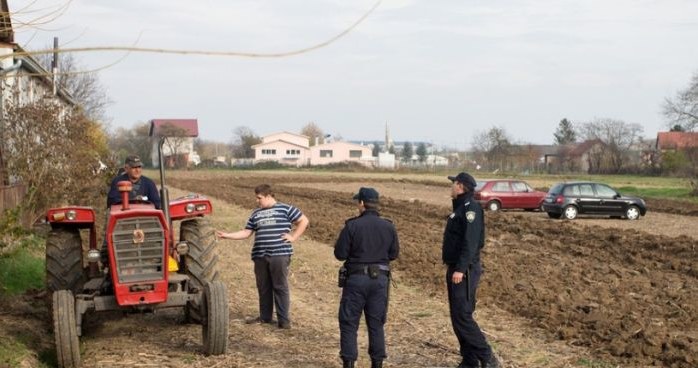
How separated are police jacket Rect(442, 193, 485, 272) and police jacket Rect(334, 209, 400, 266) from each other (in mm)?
579

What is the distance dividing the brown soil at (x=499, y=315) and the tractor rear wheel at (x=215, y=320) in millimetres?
142

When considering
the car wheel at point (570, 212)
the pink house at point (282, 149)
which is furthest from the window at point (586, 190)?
the pink house at point (282, 149)

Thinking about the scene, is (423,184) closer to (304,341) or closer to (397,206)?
(397,206)

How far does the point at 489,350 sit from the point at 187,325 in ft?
12.7

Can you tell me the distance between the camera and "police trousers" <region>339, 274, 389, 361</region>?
800cm

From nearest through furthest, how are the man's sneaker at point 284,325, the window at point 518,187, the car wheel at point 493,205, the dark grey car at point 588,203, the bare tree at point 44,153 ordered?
1. the man's sneaker at point 284,325
2. the bare tree at point 44,153
3. the dark grey car at point 588,203
4. the car wheel at point 493,205
5. the window at point 518,187

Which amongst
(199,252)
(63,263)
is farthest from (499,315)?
(63,263)

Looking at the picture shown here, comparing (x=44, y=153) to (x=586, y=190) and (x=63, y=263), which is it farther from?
(x=586, y=190)

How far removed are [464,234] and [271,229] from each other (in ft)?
9.56

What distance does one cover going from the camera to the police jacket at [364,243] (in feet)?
26.5

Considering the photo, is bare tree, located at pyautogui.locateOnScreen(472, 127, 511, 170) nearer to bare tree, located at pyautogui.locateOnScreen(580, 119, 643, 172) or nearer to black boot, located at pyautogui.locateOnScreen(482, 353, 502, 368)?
bare tree, located at pyautogui.locateOnScreen(580, 119, 643, 172)

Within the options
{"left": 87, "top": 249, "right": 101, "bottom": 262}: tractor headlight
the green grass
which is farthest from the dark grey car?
{"left": 87, "top": 249, "right": 101, "bottom": 262}: tractor headlight

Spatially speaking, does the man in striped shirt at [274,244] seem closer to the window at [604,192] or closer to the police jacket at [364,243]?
the police jacket at [364,243]

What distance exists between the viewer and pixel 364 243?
807 centimetres
